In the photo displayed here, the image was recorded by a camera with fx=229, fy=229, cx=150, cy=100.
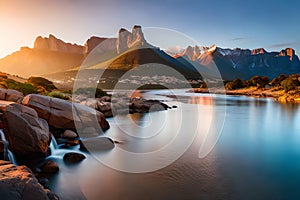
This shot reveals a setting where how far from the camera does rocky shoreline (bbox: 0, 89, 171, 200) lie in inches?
267

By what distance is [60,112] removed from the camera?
18234mm

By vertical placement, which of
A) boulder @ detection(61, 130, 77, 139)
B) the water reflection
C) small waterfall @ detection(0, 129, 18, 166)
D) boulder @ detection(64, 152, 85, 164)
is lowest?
the water reflection

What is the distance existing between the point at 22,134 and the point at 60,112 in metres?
6.03

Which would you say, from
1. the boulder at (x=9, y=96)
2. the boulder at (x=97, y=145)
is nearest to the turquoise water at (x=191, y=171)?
the boulder at (x=97, y=145)

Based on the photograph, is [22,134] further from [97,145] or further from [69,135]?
[69,135]

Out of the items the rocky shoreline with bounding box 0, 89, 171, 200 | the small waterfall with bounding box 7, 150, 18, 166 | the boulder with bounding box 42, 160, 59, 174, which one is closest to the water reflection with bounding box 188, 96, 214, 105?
the rocky shoreline with bounding box 0, 89, 171, 200

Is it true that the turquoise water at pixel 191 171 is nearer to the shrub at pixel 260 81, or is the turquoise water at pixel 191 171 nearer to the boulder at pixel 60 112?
the boulder at pixel 60 112

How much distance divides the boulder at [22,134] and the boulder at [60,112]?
12.5 ft

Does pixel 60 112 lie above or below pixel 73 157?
above

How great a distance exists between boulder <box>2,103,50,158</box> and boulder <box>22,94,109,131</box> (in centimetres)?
381

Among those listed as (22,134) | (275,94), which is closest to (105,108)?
(22,134)

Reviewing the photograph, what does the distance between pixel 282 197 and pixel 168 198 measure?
4.86 meters

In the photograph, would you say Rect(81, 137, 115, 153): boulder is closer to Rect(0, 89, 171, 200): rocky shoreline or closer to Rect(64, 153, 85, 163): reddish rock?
Rect(0, 89, 171, 200): rocky shoreline

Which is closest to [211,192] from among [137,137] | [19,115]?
[19,115]
